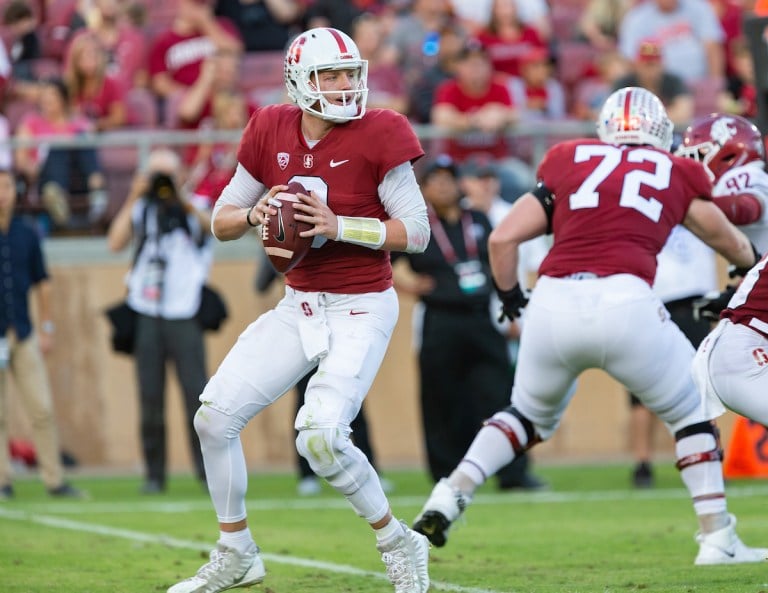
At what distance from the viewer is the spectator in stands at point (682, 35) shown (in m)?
14.1

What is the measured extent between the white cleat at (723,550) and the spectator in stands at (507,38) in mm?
7942

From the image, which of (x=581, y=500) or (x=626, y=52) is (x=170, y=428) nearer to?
(x=581, y=500)

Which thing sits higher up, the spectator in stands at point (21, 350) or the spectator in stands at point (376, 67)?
the spectator in stands at point (376, 67)

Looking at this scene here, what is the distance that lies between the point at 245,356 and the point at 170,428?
7515mm

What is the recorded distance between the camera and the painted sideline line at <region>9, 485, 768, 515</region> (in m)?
9.79

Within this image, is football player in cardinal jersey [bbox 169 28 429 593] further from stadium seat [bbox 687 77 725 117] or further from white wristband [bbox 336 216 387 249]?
stadium seat [bbox 687 77 725 117]

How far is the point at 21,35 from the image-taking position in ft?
47.9

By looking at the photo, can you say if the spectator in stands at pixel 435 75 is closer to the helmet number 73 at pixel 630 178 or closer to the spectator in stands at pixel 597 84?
the spectator in stands at pixel 597 84

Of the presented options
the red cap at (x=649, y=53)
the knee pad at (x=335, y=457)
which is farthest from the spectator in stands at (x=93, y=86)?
the knee pad at (x=335, y=457)

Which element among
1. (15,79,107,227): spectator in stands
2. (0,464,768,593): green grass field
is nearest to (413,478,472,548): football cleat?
(0,464,768,593): green grass field

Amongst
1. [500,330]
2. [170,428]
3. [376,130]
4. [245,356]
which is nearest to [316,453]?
[245,356]

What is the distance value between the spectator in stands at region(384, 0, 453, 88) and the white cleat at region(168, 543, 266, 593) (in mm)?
8953

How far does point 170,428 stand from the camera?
13180mm

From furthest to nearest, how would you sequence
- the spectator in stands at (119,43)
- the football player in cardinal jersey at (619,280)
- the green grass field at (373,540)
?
the spectator in stands at (119,43), the football player in cardinal jersey at (619,280), the green grass field at (373,540)
